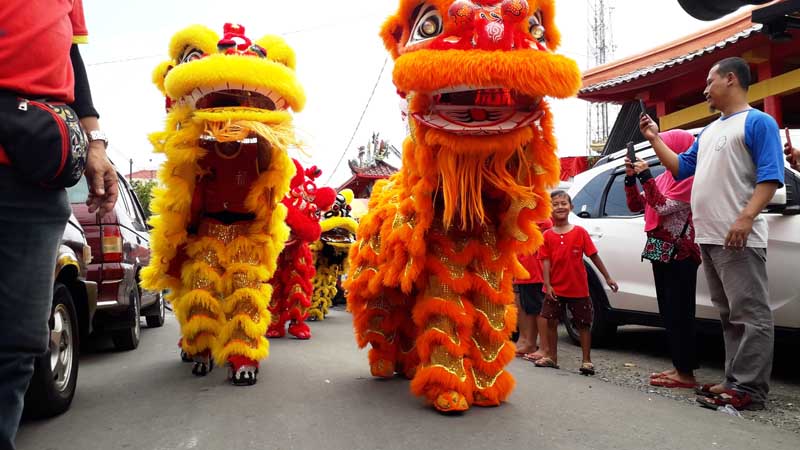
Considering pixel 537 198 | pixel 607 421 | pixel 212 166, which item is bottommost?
pixel 607 421

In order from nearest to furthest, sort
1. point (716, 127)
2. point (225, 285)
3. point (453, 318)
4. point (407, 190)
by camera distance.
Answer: point (453, 318) → point (407, 190) → point (716, 127) → point (225, 285)

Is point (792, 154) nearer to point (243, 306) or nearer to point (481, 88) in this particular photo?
point (481, 88)

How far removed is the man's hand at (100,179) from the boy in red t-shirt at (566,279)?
3652mm

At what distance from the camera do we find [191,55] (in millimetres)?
4434

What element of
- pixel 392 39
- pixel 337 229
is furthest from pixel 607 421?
pixel 337 229

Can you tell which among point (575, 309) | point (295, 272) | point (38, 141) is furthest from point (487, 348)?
point (295, 272)

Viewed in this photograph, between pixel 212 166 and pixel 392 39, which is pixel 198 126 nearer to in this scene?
pixel 212 166

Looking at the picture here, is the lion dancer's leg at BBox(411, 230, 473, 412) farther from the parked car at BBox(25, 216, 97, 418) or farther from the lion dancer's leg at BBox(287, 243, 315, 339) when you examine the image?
the lion dancer's leg at BBox(287, 243, 315, 339)

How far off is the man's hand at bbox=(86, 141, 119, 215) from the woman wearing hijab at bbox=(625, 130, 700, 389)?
342 cm

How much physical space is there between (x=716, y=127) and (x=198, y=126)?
3295mm

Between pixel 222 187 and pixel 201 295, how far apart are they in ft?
2.47

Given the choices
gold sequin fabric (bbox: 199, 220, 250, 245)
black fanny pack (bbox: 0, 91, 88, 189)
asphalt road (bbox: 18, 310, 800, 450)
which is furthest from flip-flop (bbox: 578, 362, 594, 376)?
black fanny pack (bbox: 0, 91, 88, 189)

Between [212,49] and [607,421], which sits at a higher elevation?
[212,49]

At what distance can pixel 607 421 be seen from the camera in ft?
11.9
